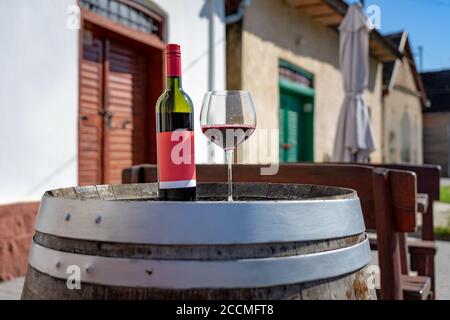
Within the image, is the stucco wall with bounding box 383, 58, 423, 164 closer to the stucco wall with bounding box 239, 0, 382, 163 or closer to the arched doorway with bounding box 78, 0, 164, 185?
the stucco wall with bounding box 239, 0, 382, 163

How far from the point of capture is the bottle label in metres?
1.21

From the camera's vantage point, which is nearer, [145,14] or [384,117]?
[145,14]

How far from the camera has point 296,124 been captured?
9.62 m

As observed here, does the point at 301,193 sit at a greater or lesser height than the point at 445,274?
greater

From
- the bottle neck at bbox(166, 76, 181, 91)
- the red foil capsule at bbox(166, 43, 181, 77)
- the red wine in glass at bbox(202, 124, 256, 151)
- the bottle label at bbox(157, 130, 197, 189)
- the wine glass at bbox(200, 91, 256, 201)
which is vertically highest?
the red foil capsule at bbox(166, 43, 181, 77)

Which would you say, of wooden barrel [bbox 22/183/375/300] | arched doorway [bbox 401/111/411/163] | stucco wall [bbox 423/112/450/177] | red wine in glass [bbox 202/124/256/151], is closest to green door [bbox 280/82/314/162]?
red wine in glass [bbox 202/124/256/151]

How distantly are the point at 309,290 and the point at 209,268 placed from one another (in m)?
0.20

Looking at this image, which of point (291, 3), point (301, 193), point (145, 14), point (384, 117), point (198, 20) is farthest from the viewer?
point (384, 117)

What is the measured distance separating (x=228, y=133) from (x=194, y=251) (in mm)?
Result: 648

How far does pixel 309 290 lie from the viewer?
3.13ft

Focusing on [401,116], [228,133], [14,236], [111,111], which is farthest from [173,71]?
[401,116]

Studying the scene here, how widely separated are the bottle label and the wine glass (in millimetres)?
220

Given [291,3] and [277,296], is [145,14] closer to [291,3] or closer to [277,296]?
[291,3]

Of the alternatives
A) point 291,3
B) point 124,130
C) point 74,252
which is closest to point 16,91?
point 124,130
